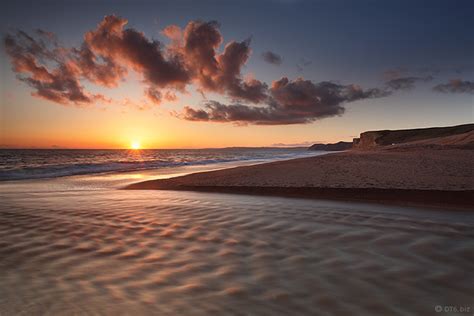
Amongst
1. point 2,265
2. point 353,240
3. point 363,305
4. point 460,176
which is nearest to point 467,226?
point 353,240

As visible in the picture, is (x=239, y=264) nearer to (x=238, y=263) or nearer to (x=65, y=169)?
(x=238, y=263)

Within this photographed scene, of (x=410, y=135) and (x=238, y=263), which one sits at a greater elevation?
(x=410, y=135)

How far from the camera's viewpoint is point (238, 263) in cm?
390

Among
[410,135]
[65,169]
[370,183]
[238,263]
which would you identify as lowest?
[65,169]

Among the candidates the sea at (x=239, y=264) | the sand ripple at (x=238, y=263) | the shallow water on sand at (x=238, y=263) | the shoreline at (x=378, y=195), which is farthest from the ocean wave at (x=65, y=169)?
the sand ripple at (x=238, y=263)

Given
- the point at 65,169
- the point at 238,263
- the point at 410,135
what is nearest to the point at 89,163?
the point at 65,169

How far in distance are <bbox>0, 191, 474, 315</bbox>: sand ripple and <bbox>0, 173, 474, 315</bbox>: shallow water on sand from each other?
2cm

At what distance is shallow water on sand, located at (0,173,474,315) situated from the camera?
2.82 m

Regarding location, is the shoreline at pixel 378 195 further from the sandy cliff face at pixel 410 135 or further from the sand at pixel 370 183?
the sandy cliff face at pixel 410 135

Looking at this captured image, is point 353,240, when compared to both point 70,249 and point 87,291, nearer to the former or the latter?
point 87,291

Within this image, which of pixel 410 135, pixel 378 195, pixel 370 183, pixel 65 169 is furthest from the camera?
pixel 410 135

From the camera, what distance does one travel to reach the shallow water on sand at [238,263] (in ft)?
9.27

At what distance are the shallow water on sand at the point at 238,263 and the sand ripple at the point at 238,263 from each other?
0.06 feet

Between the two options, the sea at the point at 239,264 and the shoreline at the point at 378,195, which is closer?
the sea at the point at 239,264
